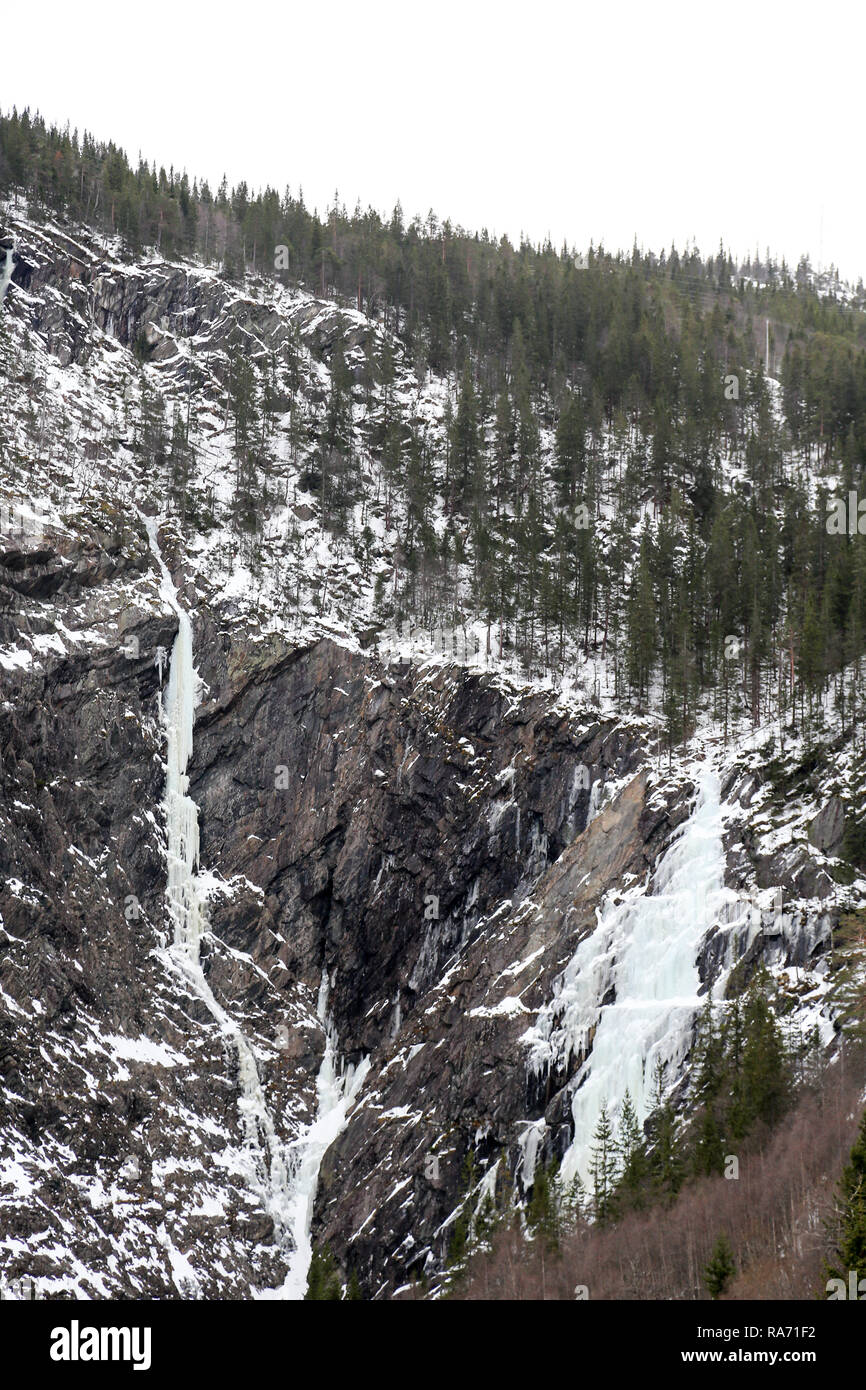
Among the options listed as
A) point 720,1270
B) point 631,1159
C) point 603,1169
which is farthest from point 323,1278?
point 720,1270

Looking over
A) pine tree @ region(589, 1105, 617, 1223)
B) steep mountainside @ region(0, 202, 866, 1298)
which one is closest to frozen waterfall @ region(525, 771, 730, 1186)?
steep mountainside @ region(0, 202, 866, 1298)

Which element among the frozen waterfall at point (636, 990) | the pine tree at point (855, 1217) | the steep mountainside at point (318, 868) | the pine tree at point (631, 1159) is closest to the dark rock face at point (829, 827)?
the steep mountainside at point (318, 868)

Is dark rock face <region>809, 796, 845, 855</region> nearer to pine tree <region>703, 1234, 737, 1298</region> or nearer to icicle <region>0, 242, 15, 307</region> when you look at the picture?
pine tree <region>703, 1234, 737, 1298</region>


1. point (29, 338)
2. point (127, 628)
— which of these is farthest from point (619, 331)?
point (127, 628)

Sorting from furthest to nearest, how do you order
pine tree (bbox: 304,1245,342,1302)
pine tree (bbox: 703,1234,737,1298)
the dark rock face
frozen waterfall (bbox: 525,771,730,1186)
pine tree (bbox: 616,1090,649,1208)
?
the dark rock face, pine tree (bbox: 304,1245,342,1302), frozen waterfall (bbox: 525,771,730,1186), pine tree (bbox: 616,1090,649,1208), pine tree (bbox: 703,1234,737,1298)

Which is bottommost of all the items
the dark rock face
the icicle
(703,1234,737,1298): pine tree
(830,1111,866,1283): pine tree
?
(703,1234,737,1298): pine tree

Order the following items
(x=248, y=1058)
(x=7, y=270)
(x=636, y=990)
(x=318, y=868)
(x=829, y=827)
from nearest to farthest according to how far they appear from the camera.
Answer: (x=636, y=990) → (x=829, y=827) → (x=248, y=1058) → (x=318, y=868) → (x=7, y=270)

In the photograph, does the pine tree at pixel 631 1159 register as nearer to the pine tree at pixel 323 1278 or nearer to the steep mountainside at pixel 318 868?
the steep mountainside at pixel 318 868

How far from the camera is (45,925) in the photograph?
65875mm

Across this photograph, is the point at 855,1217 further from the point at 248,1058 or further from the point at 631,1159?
the point at 248,1058

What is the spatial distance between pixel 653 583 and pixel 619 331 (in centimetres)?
4061

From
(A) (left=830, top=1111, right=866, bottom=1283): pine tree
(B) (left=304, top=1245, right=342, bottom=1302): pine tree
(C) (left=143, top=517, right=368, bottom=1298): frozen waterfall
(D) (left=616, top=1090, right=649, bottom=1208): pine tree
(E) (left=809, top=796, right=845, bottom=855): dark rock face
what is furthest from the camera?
(C) (left=143, top=517, right=368, bottom=1298): frozen waterfall

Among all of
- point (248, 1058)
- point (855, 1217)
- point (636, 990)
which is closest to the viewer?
point (855, 1217)

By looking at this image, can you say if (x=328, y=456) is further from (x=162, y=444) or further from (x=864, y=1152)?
(x=864, y=1152)
